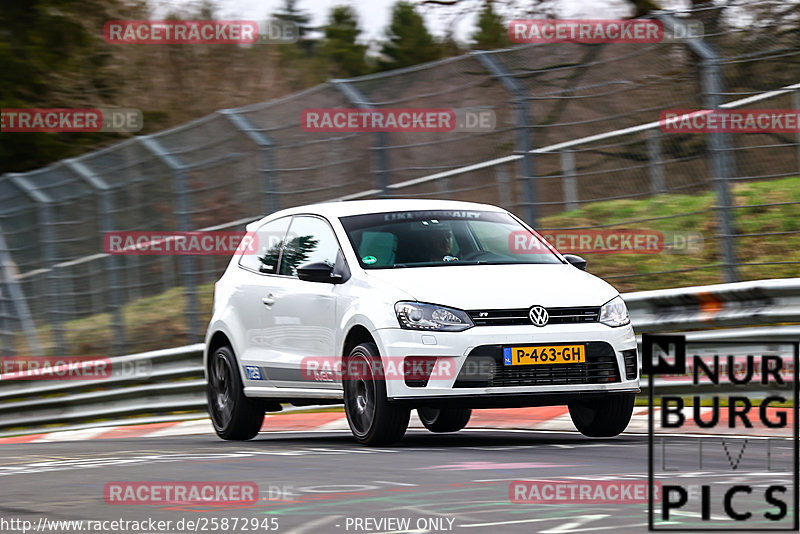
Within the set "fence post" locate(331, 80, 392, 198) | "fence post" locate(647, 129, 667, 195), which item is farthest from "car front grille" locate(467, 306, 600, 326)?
"fence post" locate(331, 80, 392, 198)

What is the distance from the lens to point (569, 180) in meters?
12.5

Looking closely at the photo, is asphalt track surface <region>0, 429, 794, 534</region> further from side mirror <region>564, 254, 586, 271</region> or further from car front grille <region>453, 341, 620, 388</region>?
side mirror <region>564, 254, 586, 271</region>

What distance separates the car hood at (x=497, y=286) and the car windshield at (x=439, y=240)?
29cm

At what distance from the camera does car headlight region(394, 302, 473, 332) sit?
8820mm

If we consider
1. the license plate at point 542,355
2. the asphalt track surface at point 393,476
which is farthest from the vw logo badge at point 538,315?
the asphalt track surface at point 393,476

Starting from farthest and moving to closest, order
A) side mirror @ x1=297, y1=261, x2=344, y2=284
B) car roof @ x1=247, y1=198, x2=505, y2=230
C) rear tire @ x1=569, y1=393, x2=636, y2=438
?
car roof @ x1=247, y1=198, x2=505, y2=230 < side mirror @ x1=297, y1=261, x2=344, y2=284 < rear tire @ x1=569, y1=393, x2=636, y2=438

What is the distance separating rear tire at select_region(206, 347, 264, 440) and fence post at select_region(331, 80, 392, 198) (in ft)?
9.44

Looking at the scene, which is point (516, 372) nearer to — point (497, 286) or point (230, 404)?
point (497, 286)

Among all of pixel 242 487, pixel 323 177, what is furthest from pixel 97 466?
pixel 323 177

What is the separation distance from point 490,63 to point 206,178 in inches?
168

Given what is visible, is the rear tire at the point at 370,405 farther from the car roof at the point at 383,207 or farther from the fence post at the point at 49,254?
the fence post at the point at 49,254

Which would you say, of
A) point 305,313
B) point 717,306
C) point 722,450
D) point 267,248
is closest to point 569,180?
point 717,306

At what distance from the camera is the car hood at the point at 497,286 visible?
29.2 feet

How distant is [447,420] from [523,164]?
249 cm
